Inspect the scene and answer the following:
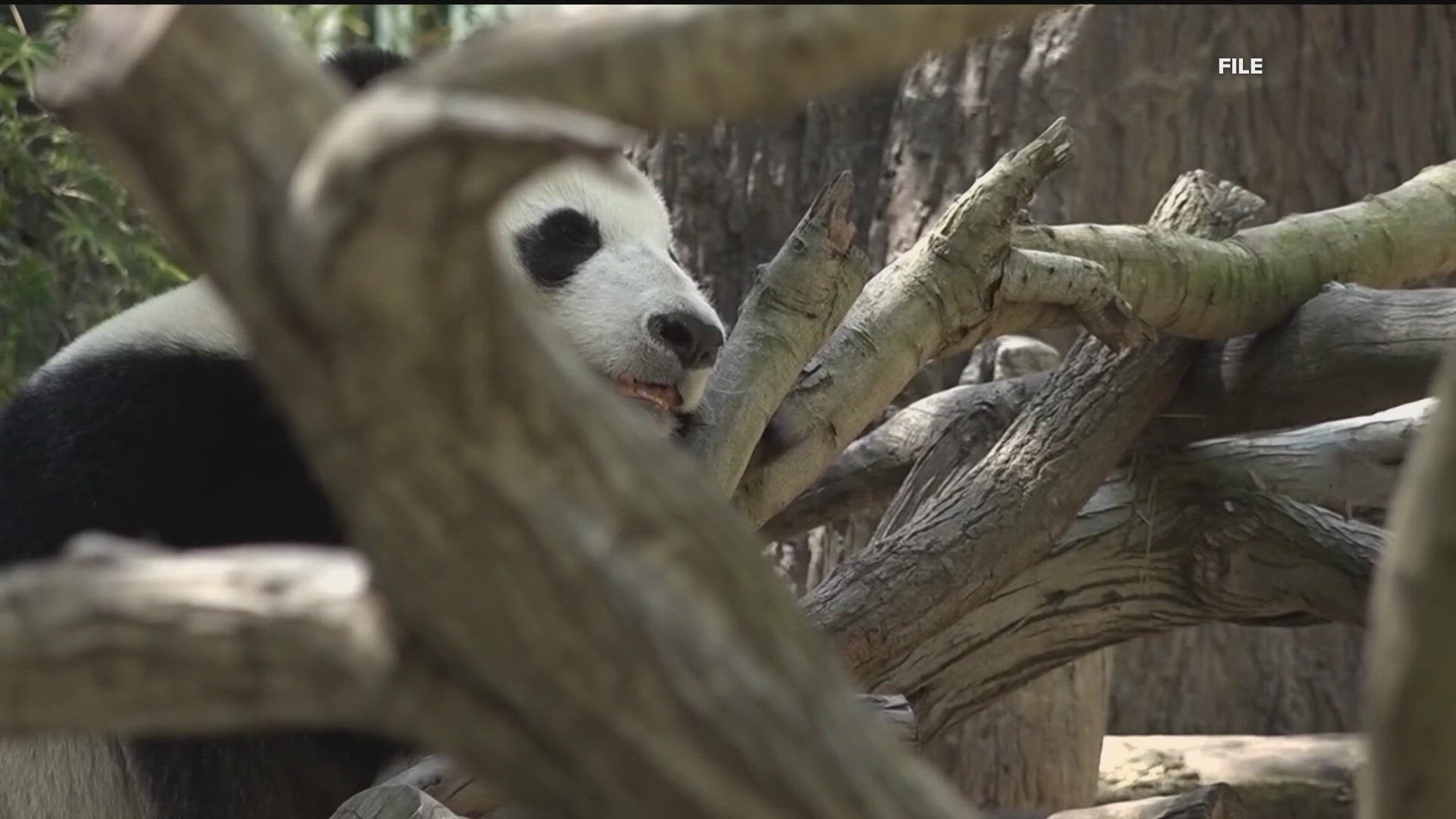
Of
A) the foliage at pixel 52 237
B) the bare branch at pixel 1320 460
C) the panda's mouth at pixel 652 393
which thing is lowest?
the bare branch at pixel 1320 460

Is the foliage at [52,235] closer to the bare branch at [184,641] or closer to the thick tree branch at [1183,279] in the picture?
the thick tree branch at [1183,279]

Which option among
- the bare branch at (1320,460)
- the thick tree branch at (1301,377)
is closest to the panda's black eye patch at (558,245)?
the thick tree branch at (1301,377)

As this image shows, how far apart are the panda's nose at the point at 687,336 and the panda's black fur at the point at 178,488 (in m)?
0.67

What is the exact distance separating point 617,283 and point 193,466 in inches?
33.0

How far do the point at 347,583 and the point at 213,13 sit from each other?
1.35 feet

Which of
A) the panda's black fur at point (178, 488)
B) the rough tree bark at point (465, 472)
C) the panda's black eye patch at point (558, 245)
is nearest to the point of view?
the rough tree bark at point (465, 472)

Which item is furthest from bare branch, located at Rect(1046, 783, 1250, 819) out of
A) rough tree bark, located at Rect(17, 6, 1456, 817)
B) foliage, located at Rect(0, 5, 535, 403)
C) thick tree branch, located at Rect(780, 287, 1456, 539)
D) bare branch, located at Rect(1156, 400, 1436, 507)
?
foliage, located at Rect(0, 5, 535, 403)

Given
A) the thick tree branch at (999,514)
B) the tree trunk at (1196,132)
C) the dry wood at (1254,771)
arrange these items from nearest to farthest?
the thick tree branch at (999,514) < the dry wood at (1254,771) < the tree trunk at (1196,132)

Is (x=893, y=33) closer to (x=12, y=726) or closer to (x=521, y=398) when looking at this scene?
(x=521, y=398)

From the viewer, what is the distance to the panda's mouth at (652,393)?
3.10m

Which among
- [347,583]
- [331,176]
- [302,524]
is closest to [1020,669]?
[302,524]

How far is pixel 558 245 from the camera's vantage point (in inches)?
Answer: 130

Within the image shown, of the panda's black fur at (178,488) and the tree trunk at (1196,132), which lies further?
the tree trunk at (1196,132)

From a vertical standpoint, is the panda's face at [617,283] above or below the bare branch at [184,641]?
above
